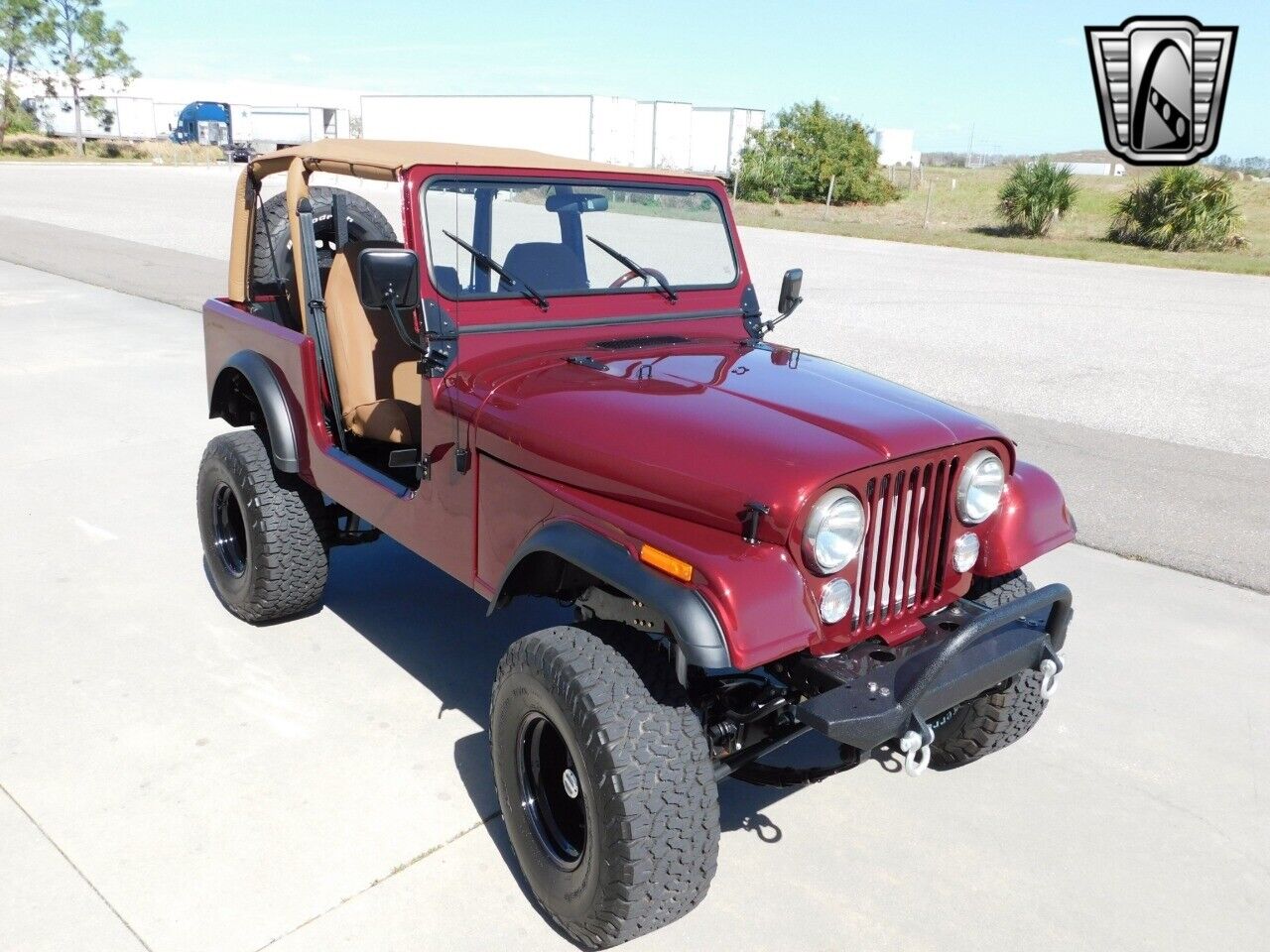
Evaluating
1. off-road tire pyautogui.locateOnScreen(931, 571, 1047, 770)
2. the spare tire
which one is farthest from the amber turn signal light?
the spare tire

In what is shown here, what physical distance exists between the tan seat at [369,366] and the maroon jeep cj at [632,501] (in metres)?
0.01

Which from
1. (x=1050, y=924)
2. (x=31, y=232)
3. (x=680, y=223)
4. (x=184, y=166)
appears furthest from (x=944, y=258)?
(x=184, y=166)

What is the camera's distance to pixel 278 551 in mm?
3883

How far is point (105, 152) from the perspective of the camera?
4272 centimetres

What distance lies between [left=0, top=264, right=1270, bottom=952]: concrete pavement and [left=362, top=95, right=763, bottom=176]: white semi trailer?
34.2m

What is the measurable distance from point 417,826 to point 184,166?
40.4 m

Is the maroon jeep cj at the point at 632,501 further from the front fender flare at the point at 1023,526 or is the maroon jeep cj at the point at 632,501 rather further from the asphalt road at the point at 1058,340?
the asphalt road at the point at 1058,340

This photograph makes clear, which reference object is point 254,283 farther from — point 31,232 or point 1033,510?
point 31,232

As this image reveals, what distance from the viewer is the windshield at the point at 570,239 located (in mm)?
3271

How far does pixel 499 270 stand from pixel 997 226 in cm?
2402

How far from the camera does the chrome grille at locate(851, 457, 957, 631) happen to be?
262 cm

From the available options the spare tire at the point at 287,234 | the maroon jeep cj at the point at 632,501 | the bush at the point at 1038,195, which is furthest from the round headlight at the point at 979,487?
the bush at the point at 1038,195

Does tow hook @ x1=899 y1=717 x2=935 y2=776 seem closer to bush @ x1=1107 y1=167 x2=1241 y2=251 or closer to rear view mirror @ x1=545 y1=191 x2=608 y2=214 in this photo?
rear view mirror @ x1=545 y1=191 x2=608 y2=214

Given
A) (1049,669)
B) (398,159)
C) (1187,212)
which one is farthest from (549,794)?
(1187,212)
